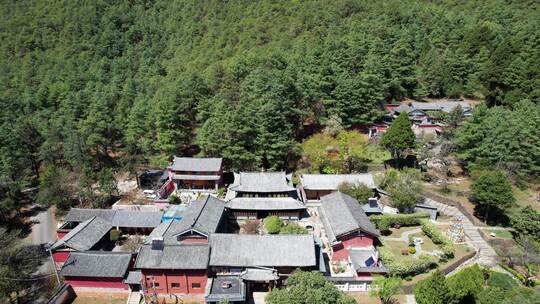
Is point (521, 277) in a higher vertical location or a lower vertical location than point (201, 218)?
lower

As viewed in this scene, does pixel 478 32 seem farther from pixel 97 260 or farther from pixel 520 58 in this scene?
pixel 97 260

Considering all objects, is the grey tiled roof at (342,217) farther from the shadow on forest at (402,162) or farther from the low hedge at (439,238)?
the shadow on forest at (402,162)

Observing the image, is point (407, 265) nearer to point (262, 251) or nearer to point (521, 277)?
point (521, 277)

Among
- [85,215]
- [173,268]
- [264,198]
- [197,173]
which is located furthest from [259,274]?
[85,215]

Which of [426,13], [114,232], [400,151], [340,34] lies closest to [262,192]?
[114,232]

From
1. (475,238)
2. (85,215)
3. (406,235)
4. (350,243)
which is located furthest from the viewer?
(85,215)

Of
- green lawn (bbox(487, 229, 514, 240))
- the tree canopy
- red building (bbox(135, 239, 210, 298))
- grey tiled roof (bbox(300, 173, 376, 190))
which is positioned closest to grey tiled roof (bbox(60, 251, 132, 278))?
red building (bbox(135, 239, 210, 298))
